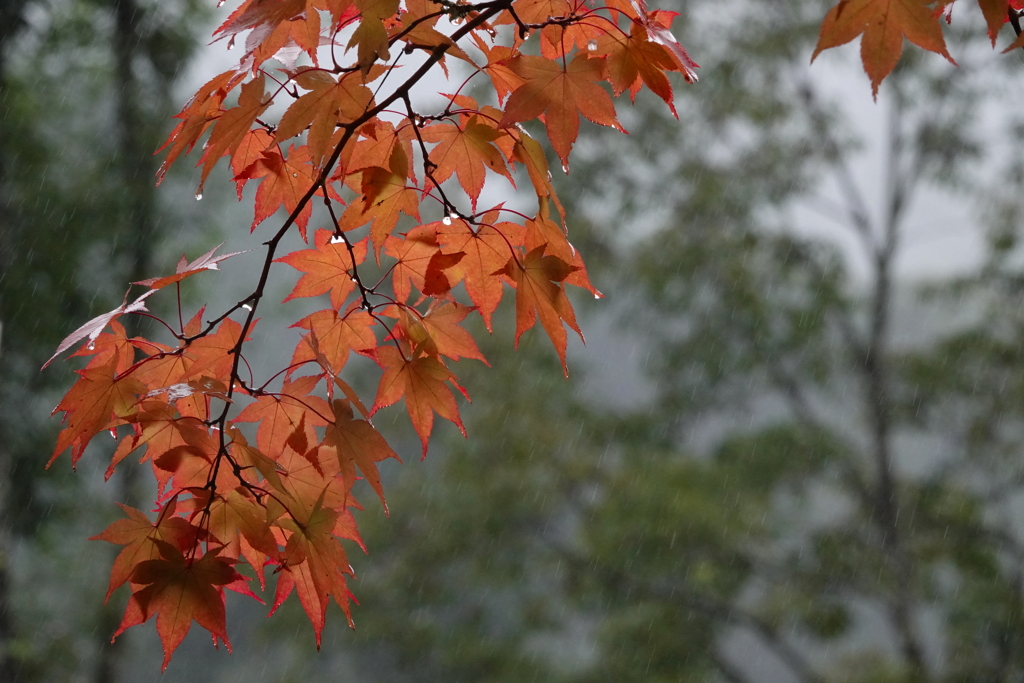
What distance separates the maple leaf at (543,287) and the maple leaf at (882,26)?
0.76 ft

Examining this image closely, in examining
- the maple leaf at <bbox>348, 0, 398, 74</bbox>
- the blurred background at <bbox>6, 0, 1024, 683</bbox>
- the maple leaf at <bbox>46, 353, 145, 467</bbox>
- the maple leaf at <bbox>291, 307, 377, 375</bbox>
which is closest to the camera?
the maple leaf at <bbox>348, 0, 398, 74</bbox>

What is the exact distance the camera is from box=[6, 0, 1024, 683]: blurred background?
13.2 ft

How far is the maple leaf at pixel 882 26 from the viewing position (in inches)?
21.4

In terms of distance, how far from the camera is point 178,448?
0.63 metres

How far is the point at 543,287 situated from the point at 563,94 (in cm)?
14

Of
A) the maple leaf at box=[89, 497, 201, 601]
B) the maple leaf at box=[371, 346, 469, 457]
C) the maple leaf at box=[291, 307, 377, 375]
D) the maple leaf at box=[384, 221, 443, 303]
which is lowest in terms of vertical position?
the maple leaf at box=[89, 497, 201, 601]

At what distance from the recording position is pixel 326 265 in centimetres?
77

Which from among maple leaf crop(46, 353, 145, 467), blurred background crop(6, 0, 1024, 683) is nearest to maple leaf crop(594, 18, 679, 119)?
maple leaf crop(46, 353, 145, 467)

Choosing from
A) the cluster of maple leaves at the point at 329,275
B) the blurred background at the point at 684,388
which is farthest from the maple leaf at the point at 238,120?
the blurred background at the point at 684,388

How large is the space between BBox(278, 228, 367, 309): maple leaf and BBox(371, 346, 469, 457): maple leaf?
9 cm

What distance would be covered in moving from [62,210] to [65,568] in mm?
2395

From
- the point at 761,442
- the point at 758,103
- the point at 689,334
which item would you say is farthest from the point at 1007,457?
the point at 758,103

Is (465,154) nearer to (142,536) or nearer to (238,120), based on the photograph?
(238,120)

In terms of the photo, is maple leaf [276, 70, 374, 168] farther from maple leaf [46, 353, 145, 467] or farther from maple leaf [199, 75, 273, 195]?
maple leaf [46, 353, 145, 467]
